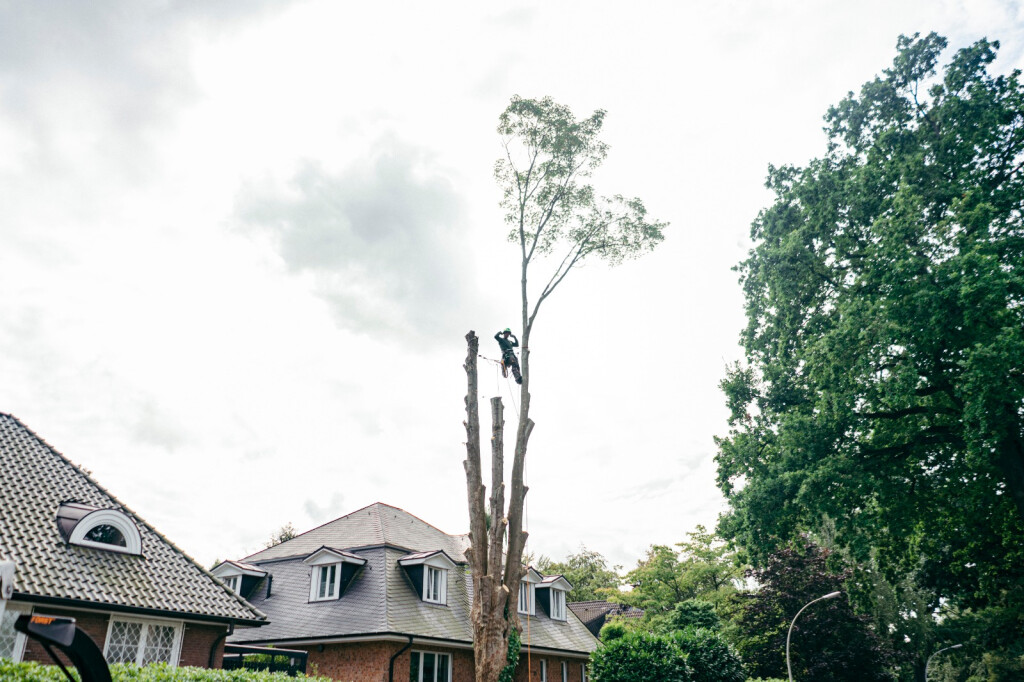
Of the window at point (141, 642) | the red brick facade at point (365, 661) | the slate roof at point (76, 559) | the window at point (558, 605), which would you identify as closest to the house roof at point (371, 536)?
the red brick facade at point (365, 661)

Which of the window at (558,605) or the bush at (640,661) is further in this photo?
the window at (558,605)

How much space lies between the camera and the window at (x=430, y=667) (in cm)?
2139

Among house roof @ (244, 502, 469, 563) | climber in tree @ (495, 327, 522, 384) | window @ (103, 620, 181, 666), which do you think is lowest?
window @ (103, 620, 181, 666)

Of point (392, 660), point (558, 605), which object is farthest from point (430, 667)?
point (558, 605)

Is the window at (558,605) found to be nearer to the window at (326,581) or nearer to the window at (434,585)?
the window at (434,585)

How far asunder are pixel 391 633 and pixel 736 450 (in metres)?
12.6

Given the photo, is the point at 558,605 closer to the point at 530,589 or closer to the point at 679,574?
the point at 530,589

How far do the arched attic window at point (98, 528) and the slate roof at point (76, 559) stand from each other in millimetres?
160

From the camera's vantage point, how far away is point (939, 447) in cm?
1975

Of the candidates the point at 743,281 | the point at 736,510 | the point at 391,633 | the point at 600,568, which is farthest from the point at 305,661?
the point at 600,568

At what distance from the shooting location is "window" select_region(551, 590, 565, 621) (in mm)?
30547

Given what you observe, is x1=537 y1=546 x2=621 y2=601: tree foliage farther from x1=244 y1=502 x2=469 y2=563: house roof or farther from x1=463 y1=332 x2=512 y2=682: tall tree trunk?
x1=463 y1=332 x2=512 y2=682: tall tree trunk

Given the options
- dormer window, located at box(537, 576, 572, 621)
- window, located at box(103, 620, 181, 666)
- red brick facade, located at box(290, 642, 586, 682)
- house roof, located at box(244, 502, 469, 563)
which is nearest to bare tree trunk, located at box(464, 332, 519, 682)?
window, located at box(103, 620, 181, 666)

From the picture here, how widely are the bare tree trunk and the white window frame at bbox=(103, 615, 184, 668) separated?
302 inches
